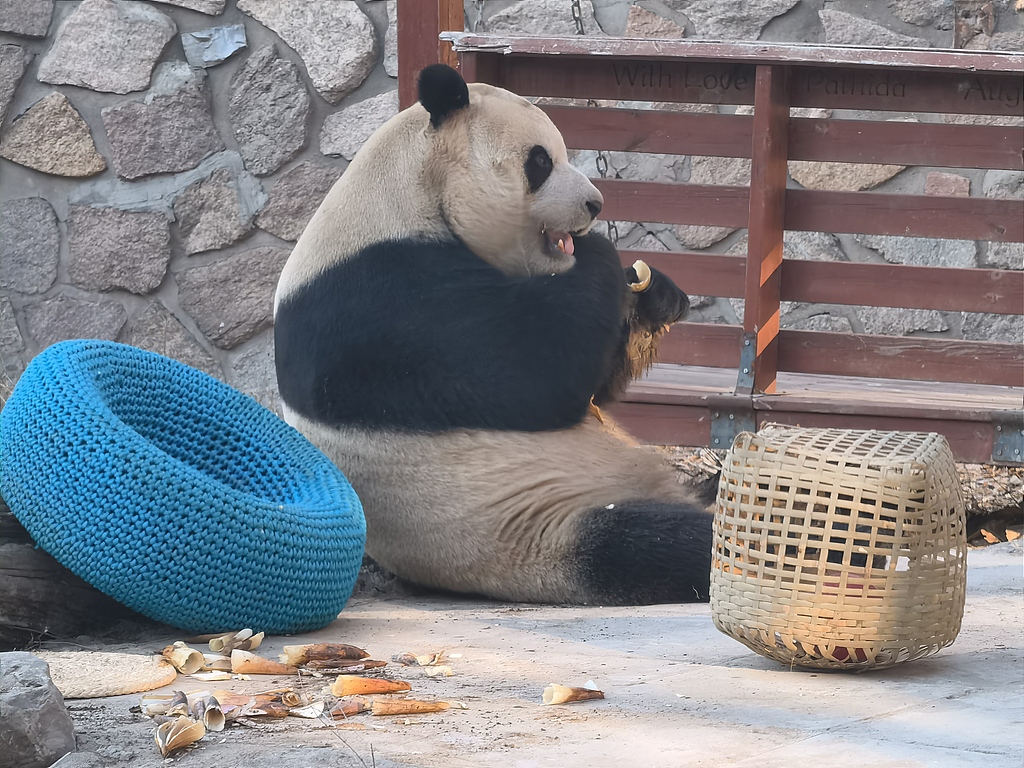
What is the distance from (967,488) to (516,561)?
233cm

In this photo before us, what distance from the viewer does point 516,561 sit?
340 centimetres

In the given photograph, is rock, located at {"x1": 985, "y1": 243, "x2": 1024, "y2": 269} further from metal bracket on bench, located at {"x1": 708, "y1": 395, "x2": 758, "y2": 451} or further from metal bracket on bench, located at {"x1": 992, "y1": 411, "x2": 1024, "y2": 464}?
metal bracket on bench, located at {"x1": 708, "y1": 395, "x2": 758, "y2": 451}

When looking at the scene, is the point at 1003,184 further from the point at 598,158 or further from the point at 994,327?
the point at 598,158

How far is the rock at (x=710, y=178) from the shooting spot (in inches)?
238

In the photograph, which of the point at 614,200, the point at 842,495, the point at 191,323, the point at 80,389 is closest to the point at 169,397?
the point at 80,389

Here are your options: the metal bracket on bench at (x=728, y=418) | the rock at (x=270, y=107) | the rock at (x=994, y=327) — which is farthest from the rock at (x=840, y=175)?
the rock at (x=270, y=107)

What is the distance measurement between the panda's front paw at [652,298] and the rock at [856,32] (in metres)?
2.52

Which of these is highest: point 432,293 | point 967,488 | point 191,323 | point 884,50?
point 884,50

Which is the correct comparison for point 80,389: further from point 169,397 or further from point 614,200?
point 614,200

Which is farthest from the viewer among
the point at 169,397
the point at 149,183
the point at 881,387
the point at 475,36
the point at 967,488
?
the point at 149,183

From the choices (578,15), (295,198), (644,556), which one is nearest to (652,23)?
(578,15)

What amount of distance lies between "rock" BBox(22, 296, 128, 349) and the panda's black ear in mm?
3315

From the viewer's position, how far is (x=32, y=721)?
1.82 metres

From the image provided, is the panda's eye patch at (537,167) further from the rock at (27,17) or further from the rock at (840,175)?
the rock at (27,17)
